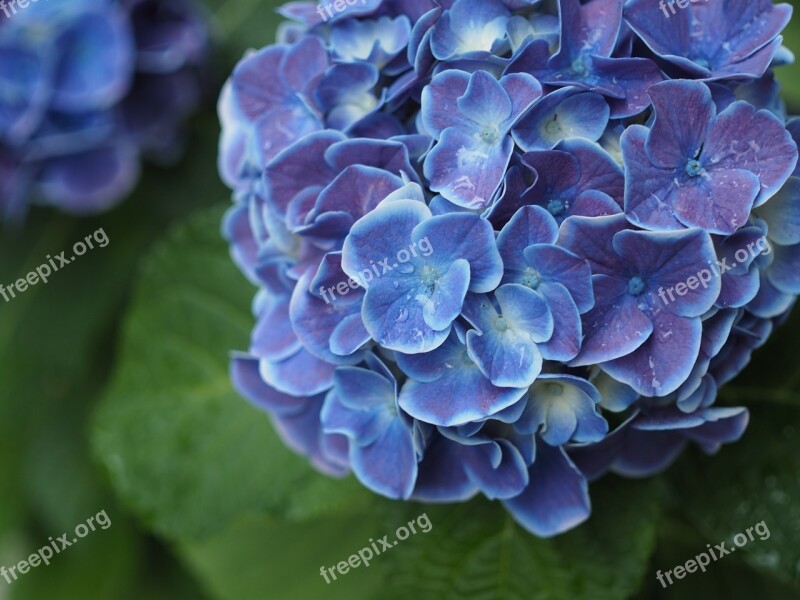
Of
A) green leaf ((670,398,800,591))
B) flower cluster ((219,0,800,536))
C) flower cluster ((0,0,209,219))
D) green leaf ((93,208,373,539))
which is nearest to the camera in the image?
flower cluster ((219,0,800,536))

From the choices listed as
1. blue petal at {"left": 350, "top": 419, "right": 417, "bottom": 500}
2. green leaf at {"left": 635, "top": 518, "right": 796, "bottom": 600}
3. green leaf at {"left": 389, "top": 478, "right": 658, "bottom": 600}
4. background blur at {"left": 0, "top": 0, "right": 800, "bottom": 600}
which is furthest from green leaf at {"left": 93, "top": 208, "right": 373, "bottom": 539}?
green leaf at {"left": 635, "top": 518, "right": 796, "bottom": 600}

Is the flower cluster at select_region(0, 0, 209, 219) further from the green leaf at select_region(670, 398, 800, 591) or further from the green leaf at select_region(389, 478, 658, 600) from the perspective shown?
the green leaf at select_region(670, 398, 800, 591)

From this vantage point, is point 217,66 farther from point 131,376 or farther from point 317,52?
point 317,52

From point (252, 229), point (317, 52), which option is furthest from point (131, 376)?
point (317, 52)

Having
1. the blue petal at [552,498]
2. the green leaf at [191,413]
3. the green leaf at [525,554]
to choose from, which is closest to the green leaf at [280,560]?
the green leaf at [191,413]

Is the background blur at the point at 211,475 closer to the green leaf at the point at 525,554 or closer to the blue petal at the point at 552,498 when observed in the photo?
the green leaf at the point at 525,554

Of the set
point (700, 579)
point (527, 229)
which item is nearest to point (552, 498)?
point (527, 229)

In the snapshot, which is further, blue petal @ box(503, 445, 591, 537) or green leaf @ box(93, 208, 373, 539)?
green leaf @ box(93, 208, 373, 539)
